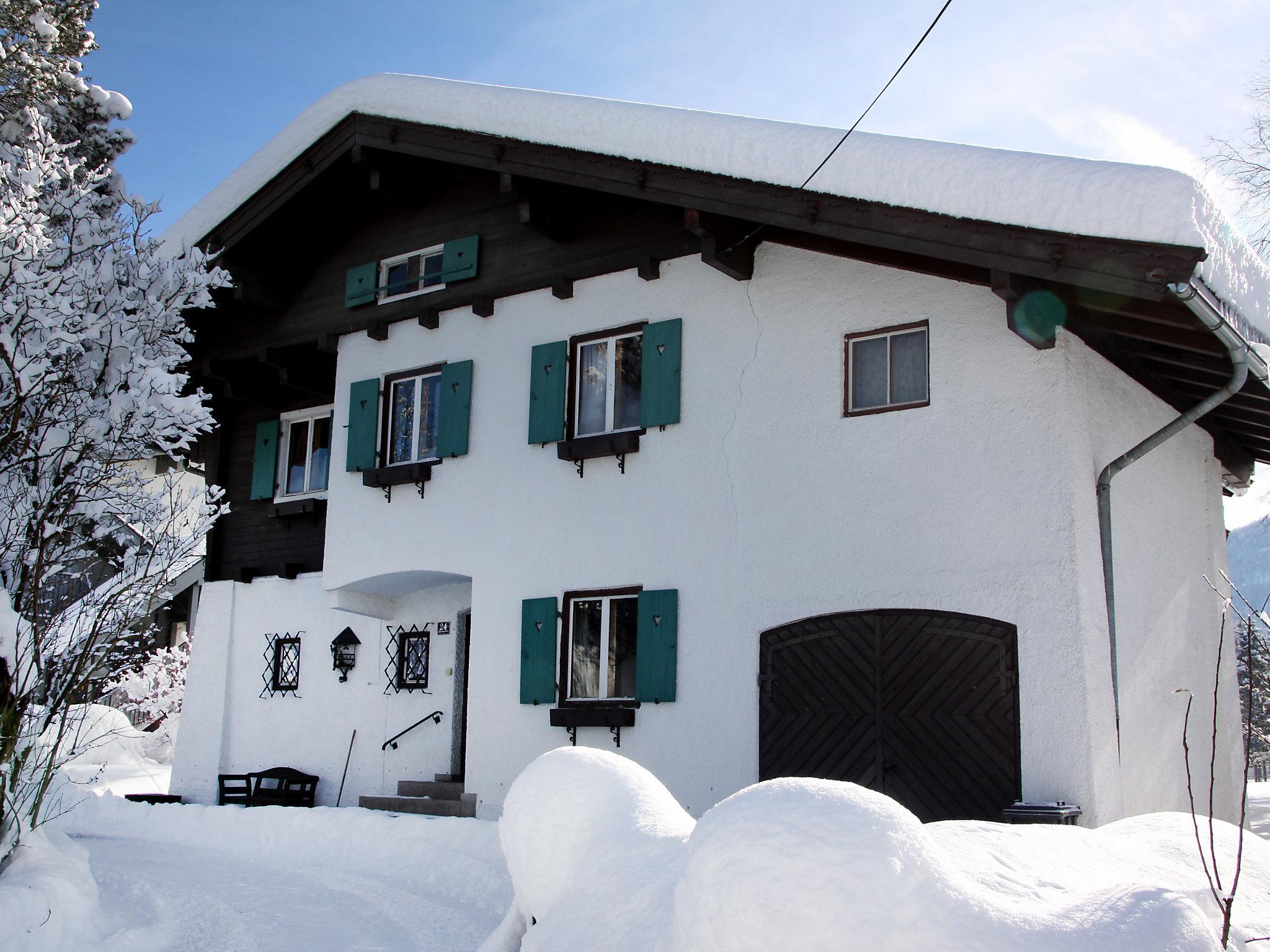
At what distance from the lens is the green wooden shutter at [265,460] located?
13.3 metres

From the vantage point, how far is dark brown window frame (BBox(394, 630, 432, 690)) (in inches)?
472

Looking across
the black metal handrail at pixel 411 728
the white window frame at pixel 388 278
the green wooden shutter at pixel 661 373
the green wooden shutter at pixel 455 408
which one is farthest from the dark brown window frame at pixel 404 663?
the green wooden shutter at pixel 661 373

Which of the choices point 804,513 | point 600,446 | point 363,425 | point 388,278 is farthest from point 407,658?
point 804,513

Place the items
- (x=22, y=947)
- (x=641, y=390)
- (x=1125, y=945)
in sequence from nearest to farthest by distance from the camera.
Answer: (x=1125, y=945) < (x=22, y=947) < (x=641, y=390)

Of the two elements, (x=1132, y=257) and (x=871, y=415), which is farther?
(x=871, y=415)

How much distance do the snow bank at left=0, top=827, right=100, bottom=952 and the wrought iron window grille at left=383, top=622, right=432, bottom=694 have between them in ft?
18.1

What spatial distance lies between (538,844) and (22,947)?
3098mm

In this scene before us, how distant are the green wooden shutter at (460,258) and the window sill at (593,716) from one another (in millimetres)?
4222

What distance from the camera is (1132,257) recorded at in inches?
269

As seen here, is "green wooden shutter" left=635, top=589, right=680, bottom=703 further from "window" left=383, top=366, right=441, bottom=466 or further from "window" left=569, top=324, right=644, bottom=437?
"window" left=383, top=366, right=441, bottom=466

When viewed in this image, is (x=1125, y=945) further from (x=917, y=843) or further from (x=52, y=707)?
(x=52, y=707)

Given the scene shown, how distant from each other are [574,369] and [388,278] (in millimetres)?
2787

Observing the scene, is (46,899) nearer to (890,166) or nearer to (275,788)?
(890,166)

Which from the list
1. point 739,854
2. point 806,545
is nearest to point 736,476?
point 806,545
